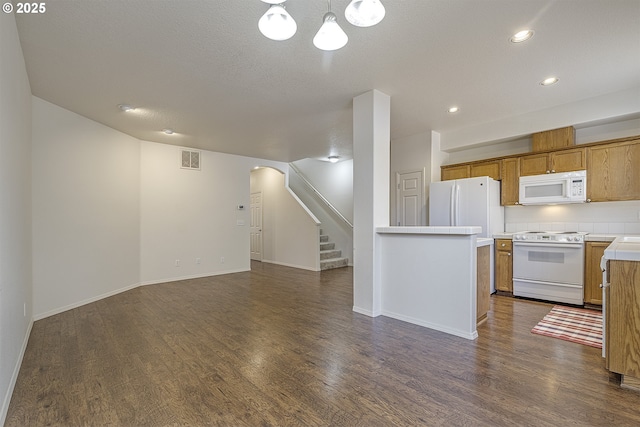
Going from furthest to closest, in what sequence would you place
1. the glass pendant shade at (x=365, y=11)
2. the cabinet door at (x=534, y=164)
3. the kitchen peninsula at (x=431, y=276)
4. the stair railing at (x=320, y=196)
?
1. the stair railing at (x=320, y=196)
2. the cabinet door at (x=534, y=164)
3. the kitchen peninsula at (x=431, y=276)
4. the glass pendant shade at (x=365, y=11)

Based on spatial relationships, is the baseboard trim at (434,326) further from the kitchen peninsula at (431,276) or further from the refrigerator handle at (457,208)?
the refrigerator handle at (457,208)

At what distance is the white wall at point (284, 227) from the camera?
7035mm

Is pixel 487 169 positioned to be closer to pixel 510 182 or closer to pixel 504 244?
pixel 510 182

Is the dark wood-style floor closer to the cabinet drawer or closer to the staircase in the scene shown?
the cabinet drawer

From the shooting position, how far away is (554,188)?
4191mm

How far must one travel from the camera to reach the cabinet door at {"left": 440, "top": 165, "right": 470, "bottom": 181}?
5.13 meters

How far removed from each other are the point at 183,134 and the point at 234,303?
304 centimetres

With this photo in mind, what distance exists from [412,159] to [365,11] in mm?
4080

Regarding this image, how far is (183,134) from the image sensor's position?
5203mm

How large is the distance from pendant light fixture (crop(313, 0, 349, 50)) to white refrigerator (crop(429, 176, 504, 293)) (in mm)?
3604

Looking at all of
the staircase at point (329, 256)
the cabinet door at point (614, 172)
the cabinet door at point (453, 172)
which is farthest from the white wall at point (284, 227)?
the cabinet door at point (614, 172)

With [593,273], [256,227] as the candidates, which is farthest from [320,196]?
[593,273]

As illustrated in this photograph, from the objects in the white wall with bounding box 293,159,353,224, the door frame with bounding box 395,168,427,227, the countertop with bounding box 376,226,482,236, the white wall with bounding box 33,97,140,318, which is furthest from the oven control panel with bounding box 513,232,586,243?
the white wall with bounding box 33,97,140,318

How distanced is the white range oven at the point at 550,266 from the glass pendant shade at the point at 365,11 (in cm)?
387
